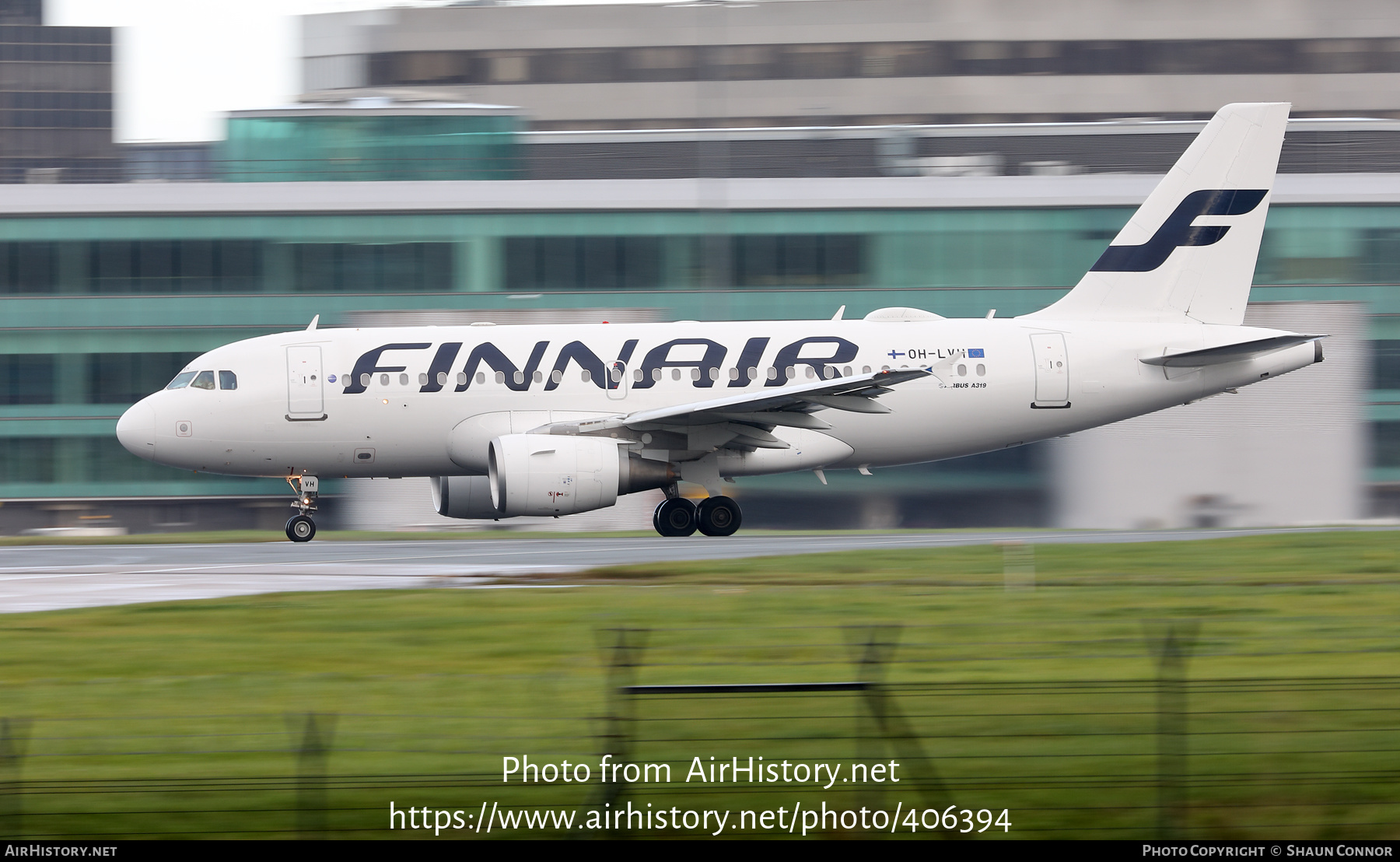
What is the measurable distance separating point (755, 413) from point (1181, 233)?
354 inches

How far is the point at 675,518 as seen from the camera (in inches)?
1014

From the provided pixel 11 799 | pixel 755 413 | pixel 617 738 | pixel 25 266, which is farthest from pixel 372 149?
pixel 617 738

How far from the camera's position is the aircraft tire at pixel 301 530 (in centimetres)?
2672

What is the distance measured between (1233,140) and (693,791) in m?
23.5

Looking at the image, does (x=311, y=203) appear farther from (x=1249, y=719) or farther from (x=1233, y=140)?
(x=1249, y=719)

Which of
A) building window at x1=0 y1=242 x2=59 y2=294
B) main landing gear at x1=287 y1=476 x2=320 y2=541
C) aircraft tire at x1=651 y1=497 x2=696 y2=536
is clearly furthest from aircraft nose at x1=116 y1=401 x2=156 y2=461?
building window at x1=0 y1=242 x2=59 y2=294

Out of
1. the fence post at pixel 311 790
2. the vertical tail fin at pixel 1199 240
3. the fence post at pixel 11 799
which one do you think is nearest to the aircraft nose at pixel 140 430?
the vertical tail fin at pixel 1199 240

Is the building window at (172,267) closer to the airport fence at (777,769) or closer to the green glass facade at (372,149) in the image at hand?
the green glass facade at (372,149)

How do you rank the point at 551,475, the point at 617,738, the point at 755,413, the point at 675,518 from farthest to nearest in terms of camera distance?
the point at 675,518, the point at 755,413, the point at 551,475, the point at 617,738

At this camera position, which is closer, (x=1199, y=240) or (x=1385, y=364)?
(x=1199, y=240)

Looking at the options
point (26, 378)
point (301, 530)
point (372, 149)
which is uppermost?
point (372, 149)

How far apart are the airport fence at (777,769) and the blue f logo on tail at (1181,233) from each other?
1871 cm

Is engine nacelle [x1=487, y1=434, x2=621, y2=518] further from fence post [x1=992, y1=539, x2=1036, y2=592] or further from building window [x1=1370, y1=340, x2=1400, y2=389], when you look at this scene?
building window [x1=1370, y1=340, x2=1400, y2=389]

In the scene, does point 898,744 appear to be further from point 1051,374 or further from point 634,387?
point 1051,374
